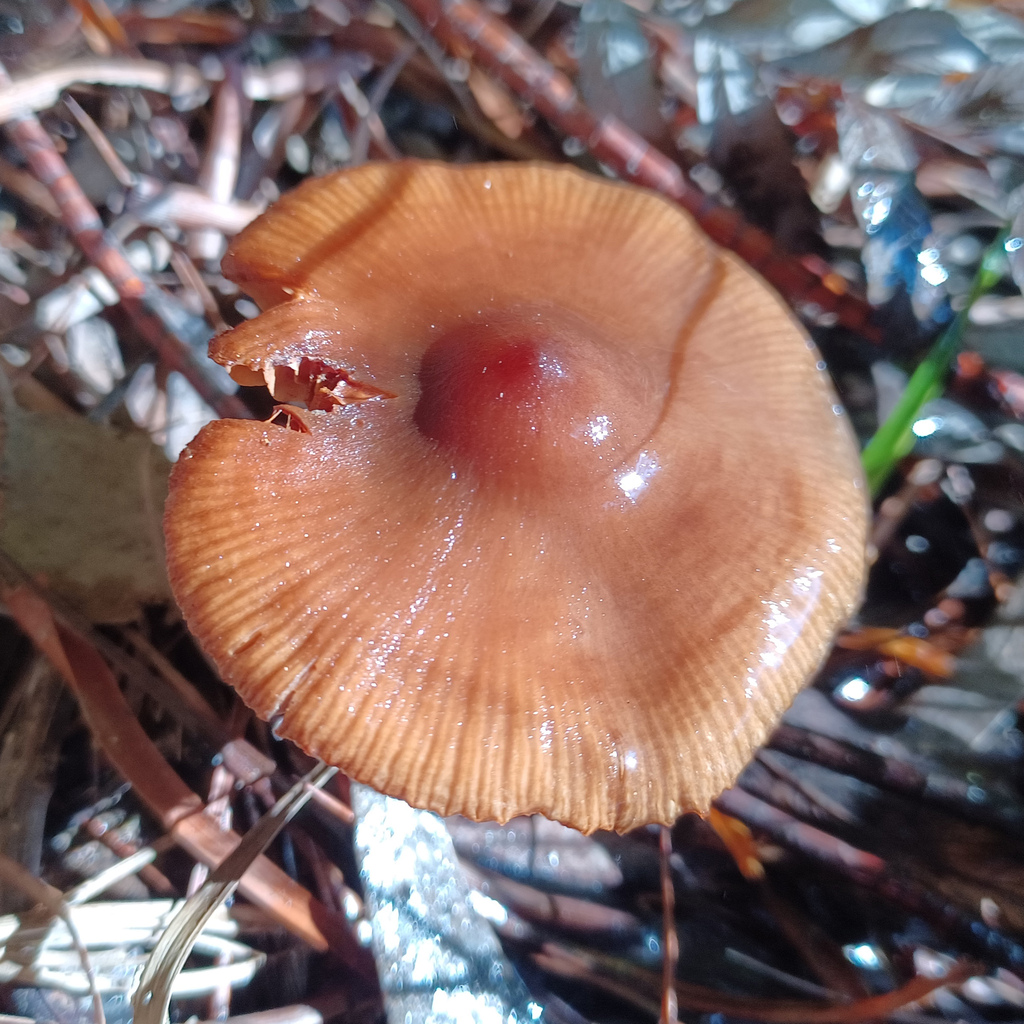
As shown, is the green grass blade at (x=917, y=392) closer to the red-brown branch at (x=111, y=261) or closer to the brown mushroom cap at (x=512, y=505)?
the brown mushroom cap at (x=512, y=505)

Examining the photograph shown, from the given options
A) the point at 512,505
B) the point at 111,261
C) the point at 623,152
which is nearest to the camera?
the point at 512,505

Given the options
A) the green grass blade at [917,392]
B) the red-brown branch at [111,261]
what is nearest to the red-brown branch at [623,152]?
the green grass blade at [917,392]

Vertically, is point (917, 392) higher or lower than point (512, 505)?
lower

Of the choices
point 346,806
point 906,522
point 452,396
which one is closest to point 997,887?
point 906,522

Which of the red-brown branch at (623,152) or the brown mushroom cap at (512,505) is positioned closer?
the brown mushroom cap at (512,505)

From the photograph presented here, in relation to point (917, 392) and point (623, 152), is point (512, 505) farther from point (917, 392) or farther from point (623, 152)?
point (623, 152)

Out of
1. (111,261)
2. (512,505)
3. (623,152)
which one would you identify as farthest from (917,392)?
(111,261)

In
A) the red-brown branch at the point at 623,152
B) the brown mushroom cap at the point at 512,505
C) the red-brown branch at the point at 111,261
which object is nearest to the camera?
the brown mushroom cap at the point at 512,505

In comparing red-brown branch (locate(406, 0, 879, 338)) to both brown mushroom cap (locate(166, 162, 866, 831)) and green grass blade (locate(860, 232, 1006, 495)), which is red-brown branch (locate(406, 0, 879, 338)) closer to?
green grass blade (locate(860, 232, 1006, 495))

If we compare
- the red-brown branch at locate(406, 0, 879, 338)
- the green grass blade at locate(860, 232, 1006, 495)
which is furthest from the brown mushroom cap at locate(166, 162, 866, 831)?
the red-brown branch at locate(406, 0, 879, 338)

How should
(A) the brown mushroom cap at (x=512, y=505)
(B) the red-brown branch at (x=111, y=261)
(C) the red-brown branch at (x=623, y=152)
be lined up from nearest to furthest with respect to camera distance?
(A) the brown mushroom cap at (x=512, y=505) → (B) the red-brown branch at (x=111, y=261) → (C) the red-brown branch at (x=623, y=152)
